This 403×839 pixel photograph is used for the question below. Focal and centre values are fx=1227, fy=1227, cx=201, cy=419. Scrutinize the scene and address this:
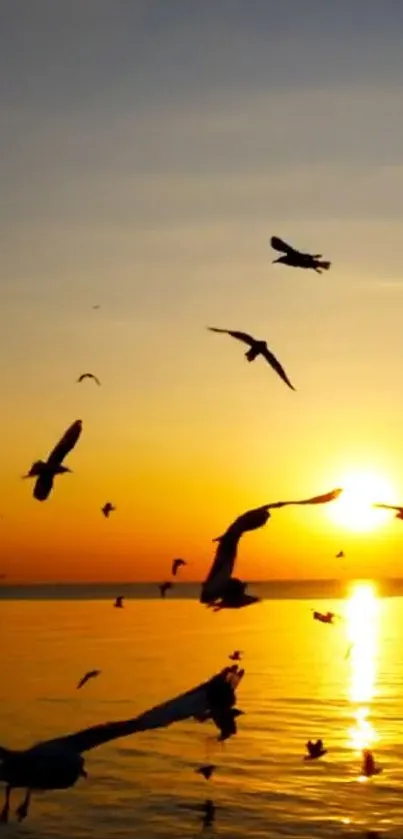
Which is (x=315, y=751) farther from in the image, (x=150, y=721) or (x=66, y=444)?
(x=150, y=721)

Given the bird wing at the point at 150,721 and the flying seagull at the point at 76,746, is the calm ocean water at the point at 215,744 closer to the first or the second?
the flying seagull at the point at 76,746

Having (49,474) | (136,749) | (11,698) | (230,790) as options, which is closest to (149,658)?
(11,698)

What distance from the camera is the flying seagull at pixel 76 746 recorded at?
1034 cm

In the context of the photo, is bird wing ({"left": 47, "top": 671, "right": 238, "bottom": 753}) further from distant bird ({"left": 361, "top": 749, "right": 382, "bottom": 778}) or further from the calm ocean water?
distant bird ({"left": 361, "top": 749, "right": 382, "bottom": 778})

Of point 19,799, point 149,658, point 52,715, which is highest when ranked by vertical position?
point 149,658

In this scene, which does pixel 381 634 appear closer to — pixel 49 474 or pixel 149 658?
pixel 149 658

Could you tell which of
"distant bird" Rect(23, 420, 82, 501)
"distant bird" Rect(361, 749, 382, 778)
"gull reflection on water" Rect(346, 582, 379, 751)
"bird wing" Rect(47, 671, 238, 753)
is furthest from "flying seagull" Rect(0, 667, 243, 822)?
"gull reflection on water" Rect(346, 582, 379, 751)

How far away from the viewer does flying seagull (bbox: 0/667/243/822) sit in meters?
10.3

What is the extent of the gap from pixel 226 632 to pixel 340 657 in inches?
958

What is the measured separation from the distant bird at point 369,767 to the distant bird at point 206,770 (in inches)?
189

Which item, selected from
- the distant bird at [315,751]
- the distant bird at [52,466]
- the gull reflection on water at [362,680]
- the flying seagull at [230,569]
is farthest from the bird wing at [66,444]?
the gull reflection on water at [362,680]

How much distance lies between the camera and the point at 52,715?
48.8 metres

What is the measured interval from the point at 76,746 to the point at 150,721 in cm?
110

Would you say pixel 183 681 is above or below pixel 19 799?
above
